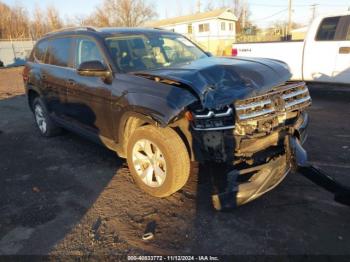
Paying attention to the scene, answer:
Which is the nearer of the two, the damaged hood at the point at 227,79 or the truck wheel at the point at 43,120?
the damaged hood at the point at 227,79

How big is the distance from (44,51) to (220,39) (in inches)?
1361

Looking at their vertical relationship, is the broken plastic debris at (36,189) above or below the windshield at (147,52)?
below

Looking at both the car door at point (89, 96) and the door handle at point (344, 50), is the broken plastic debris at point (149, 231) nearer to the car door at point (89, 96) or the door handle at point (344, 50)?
the car door at point (89, 96)

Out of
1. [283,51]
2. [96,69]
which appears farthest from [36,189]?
[283,51]

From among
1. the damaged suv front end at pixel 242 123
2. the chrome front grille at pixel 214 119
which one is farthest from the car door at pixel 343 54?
the chrome front grille at pixel 214 119

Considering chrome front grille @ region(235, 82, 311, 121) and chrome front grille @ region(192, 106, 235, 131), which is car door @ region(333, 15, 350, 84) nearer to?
chrome front grille @ region(235, 82, 311, 121)

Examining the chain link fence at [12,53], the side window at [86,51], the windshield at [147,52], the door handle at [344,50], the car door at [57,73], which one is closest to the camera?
the windshield at [147,52]

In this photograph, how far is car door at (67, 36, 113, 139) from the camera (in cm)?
424

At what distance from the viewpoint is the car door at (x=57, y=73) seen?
5.08m

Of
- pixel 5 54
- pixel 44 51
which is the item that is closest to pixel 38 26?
pixel 5 54

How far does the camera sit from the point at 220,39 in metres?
38.4

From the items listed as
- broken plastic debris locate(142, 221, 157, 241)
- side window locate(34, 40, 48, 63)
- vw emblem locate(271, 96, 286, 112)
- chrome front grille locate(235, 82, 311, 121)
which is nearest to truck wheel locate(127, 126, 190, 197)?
broken plastic debris locate(142, 221, 157, 241)

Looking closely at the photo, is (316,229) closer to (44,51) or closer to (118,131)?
(118,131)

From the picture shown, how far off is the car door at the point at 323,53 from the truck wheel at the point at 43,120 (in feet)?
20.0
